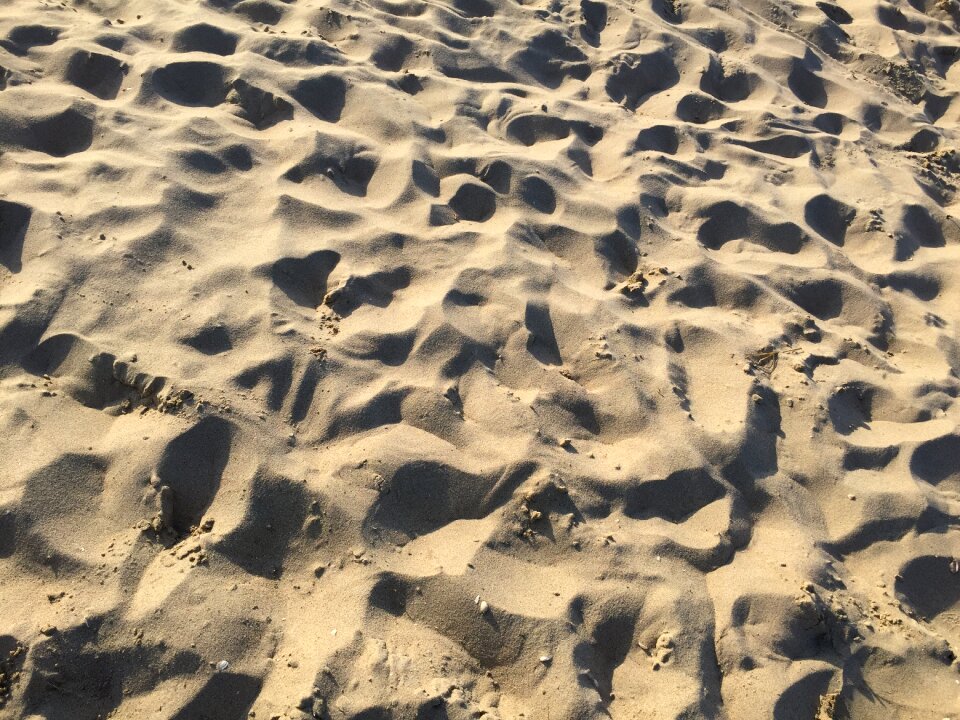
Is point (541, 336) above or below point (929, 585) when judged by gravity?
above

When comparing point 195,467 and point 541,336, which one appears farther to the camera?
point 541,336

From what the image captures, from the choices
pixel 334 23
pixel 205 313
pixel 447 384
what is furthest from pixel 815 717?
pixel 334 23

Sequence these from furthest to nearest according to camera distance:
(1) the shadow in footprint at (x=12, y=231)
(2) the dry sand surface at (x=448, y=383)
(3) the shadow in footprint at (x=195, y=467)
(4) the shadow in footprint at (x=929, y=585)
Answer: (1) the shadow in footprint at (x=12, y=231)
(4) the shadow in footprint at (x=929, y=585)
(3) the shadow in footprint at (x=195, y=467)
(2) the dry sand surface at (x=448, y=383)

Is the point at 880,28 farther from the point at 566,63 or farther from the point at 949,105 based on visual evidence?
the point at 566,63

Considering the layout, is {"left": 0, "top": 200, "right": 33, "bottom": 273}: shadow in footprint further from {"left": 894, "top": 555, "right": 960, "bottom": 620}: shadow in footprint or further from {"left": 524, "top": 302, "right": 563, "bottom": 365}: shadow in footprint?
{"left": 894, "top": 555, "right": 960, "bottom": 620}: shadow in footprint

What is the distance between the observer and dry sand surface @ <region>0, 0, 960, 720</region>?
72.4 inches

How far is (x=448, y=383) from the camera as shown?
2.35 meters

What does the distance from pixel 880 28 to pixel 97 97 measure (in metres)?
4.34

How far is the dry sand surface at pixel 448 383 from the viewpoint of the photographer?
1.84 meters

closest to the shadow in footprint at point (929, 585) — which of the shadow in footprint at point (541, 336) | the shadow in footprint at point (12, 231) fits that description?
the shadow in footprint at point (541, 336)

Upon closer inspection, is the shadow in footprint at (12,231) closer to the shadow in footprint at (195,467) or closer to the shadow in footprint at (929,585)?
the shadow in footprint at (195,467)

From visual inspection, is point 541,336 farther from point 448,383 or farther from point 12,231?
point 12,231

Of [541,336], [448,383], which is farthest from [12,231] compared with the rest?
[541,336]

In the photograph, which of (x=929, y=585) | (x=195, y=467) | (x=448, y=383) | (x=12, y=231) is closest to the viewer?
(x=195, y=467)
